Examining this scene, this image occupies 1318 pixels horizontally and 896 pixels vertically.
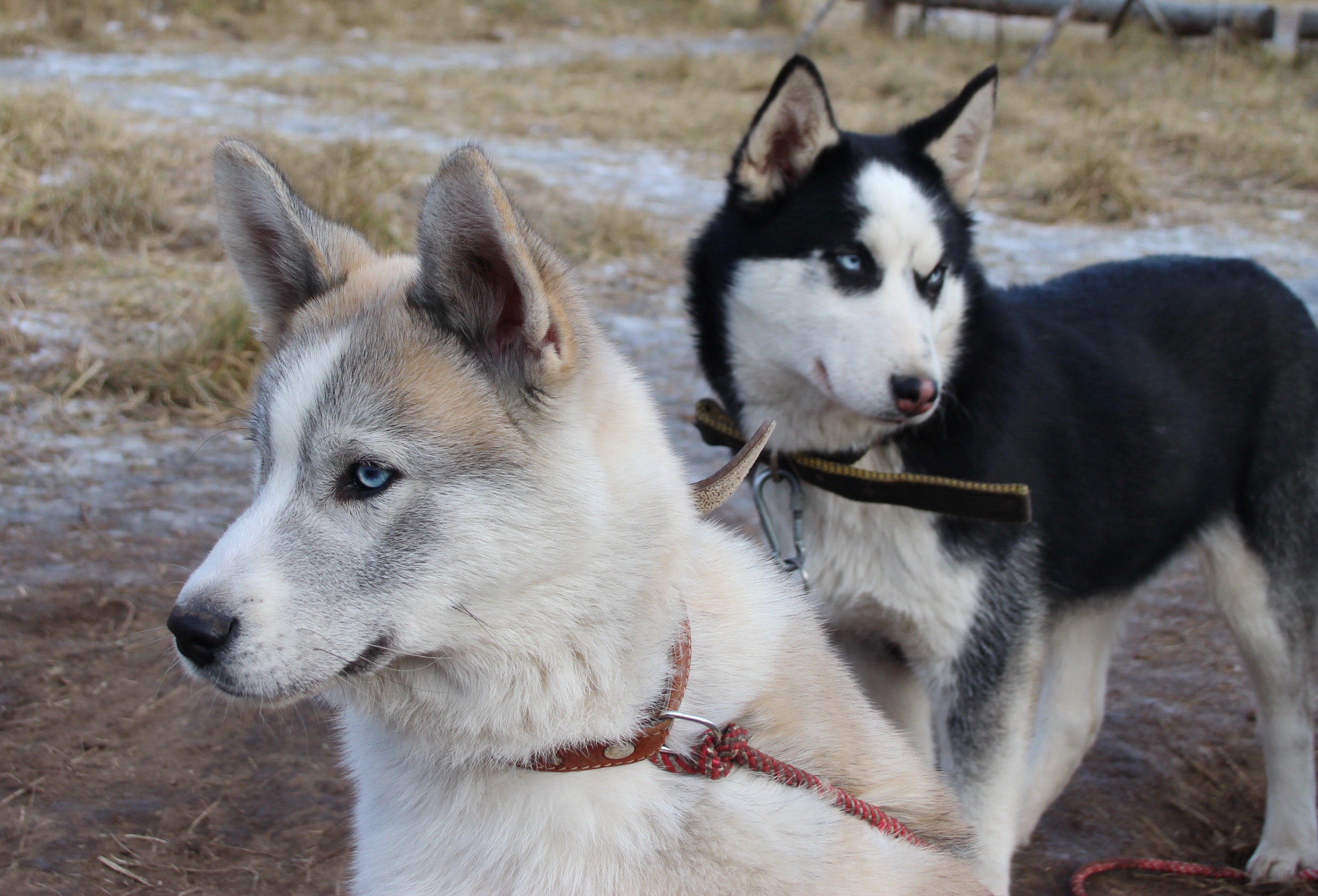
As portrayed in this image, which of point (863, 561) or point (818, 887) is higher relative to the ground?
point (818, 887)

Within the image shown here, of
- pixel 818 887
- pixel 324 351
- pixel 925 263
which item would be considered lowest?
pixel 818 887

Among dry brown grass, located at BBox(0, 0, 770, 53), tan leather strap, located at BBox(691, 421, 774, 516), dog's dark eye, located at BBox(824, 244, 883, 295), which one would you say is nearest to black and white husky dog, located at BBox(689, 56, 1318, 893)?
dog's dark eye, located at BBox(824, 244, 883, 295)

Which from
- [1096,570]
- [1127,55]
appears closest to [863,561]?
[1096,570]

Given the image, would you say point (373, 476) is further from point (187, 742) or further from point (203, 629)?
point (187, 742)

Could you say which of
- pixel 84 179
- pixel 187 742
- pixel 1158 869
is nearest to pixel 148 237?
pixel 84 179

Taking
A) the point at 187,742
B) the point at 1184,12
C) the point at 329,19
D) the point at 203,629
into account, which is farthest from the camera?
the point at 329,19

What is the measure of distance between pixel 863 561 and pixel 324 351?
1553mm

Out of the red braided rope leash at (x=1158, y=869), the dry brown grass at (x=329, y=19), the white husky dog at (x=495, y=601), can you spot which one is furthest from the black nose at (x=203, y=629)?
the dry brown grass at (x=329, y=19)

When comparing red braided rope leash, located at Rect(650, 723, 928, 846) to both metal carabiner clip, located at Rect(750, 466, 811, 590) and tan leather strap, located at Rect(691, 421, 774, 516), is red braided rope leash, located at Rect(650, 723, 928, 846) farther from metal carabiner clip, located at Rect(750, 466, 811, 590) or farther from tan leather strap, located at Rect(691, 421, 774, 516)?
metal carabiner clip, located at Rect(750, 466, 811, 590)

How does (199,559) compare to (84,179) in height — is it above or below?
below

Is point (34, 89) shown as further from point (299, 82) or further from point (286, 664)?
point (286, 664)

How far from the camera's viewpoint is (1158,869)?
2.97 meters

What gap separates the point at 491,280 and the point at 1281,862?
2.75 meters

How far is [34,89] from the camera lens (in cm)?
838
